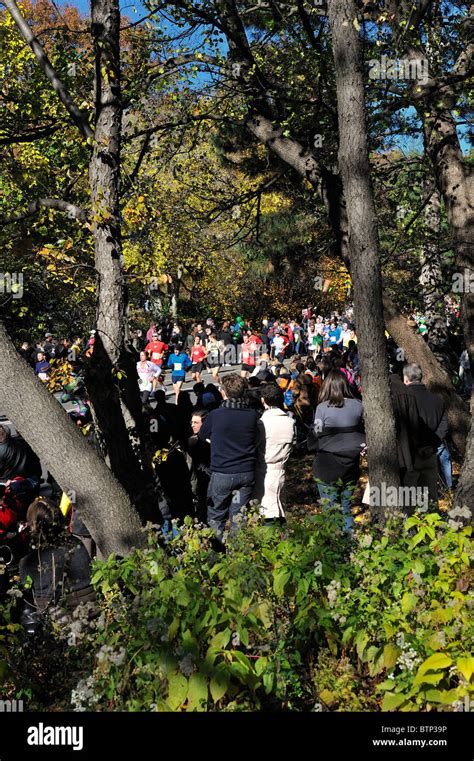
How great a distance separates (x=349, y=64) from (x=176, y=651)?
14.2ft

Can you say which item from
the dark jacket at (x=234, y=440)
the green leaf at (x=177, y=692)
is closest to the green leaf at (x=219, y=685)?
the green leaf at (x=177, y=692)

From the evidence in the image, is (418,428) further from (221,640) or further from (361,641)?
(221,640)

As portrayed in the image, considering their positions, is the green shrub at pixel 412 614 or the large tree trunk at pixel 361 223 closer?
the green shrub at pixel 412 614

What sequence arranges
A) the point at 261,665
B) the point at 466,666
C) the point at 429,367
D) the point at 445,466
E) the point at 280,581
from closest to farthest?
the point at 466,666 < the point at 261,665 < the point at 280,581 < the point at 429,367 < the point at 445,466

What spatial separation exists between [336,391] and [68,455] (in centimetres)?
334

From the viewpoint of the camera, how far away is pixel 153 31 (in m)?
8.28

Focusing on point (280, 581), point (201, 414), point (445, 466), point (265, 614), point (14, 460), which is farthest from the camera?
point (445, 466)

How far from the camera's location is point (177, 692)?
2.96 meters

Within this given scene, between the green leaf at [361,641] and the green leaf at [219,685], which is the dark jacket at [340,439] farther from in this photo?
the green leaf at [219,685]

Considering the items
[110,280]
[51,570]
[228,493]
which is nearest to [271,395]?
[228,493]

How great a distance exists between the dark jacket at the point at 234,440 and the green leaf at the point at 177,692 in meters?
3.74

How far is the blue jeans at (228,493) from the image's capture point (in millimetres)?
6723

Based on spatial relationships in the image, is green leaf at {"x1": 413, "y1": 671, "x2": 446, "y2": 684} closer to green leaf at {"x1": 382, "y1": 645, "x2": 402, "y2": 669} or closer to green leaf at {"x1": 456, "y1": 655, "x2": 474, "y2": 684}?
green leaf at {"x1": 456, "y1": 655, "x2": 474, "y2": 684}
